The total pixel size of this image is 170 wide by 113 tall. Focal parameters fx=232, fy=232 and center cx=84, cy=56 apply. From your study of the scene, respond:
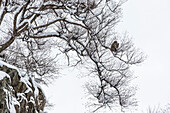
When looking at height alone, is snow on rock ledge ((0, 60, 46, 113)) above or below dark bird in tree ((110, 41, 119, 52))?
below

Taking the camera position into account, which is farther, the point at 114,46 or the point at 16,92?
the point at 114,46

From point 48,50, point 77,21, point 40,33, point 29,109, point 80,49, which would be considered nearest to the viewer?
point 29,109

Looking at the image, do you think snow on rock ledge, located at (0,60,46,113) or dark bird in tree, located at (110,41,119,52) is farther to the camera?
dark bird in tree, located at (110,41,119,52)

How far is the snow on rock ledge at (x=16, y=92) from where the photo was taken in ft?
20.4

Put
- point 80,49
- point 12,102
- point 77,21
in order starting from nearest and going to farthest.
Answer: point 12,102, point 77,21, point 80,49

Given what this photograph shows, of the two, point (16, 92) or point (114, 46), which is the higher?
point (114, 46)

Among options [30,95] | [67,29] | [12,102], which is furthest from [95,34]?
[12,102]

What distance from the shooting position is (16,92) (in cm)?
749

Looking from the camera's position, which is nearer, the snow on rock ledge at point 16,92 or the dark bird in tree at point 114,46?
the snow on rock ledge at point 16,92

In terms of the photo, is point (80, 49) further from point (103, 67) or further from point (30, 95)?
point (30, 95)

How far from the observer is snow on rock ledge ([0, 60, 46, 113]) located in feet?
20.4

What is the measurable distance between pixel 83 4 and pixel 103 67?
10.8 feet

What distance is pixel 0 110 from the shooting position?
234 inches

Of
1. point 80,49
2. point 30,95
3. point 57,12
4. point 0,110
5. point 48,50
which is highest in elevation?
point 57,12
